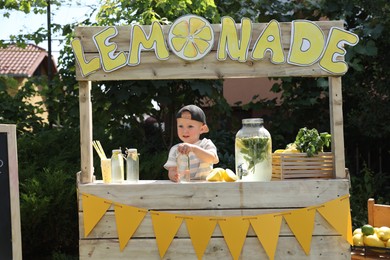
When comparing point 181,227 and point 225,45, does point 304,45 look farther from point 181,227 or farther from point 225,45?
point 181,227

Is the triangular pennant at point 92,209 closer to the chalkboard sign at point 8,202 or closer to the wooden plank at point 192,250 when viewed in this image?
the wooden plank at point 192,250

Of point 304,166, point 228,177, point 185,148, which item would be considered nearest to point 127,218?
point 185,148

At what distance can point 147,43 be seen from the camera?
320 centimetres

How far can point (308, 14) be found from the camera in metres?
7.34

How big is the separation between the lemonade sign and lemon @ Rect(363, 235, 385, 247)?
1.25m

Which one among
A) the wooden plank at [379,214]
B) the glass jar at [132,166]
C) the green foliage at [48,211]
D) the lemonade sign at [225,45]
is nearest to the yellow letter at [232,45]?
the lemonade sign at [225,45]

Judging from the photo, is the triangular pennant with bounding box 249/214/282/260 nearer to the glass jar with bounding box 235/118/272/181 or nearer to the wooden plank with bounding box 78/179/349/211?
the wooden plank with bounding box 78/179/349/211

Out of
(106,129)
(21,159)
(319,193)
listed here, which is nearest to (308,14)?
(106,129)

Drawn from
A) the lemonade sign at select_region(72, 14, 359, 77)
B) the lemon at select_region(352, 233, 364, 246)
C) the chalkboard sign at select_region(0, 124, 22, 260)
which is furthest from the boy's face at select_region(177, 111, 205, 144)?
the lemon at select_region(352, 233, 364, 246)

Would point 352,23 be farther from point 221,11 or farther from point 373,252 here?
point 373,252

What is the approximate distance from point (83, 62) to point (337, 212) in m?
1.75

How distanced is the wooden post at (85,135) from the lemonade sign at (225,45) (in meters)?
0.13

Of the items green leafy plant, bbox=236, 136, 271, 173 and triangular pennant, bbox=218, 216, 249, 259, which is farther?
green leafy plant, bbox=236, 136, 271, 173

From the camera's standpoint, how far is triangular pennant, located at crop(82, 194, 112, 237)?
3.17 m
